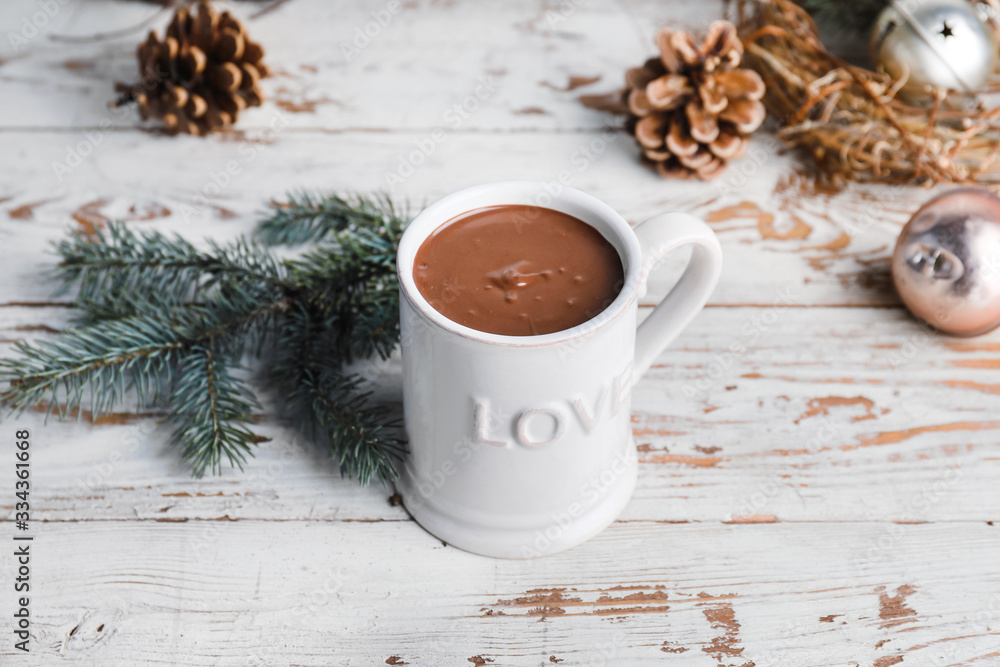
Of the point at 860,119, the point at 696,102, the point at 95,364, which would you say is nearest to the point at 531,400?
the point at 95,364

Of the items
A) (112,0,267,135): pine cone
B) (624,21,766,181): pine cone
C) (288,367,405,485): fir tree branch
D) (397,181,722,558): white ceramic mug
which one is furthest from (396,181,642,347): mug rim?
(112,0,267,135): pine cone

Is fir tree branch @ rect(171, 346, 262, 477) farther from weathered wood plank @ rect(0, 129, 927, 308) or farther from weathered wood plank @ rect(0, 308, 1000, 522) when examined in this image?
weathered wood plank @ rect(0, 129, 927, 308)

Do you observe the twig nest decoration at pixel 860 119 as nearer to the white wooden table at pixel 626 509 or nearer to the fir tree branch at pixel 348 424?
the white wooden table at pixel 626 509

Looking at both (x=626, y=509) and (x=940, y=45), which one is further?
(x=940, y=45)

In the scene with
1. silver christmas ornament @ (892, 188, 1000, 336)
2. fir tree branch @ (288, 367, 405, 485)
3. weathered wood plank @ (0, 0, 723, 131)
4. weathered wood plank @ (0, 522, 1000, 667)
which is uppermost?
silver christmas ornament @ (892, 188, 1000, 336)

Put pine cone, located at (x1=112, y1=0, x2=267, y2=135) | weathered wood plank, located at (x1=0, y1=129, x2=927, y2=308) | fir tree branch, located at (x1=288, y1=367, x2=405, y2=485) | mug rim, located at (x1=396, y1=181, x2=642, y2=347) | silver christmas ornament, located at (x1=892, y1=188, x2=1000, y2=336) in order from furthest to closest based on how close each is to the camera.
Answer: pine cone, located at (x1=112, y1=0, x2=267, y2=135) → weathered wood plank, located at (x1=0, y1=129, x2=927, y2=308) → silver christmas ornament, located at (x1=892, y1=188, x2=1000, y2=336) → fir tree branch, located at (x1=288, y1=367, x2=405, y2=485) → mug rim, located at (x1=396, y1=181, x2=642, y2=347)

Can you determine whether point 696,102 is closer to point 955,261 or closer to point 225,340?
point 955,261
